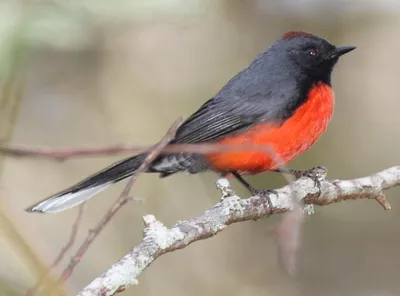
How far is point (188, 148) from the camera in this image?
77.7 inches

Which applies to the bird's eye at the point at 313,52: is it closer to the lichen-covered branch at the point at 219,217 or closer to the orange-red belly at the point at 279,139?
the orange-red belly at the point at 279,139

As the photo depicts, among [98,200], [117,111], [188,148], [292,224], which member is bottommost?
[98,200]

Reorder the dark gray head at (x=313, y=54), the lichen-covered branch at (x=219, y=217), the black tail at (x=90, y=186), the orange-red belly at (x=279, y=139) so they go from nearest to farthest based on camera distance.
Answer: the lichen-covered branch at (x=219, y=217)
the black tail at (x=90, y=186)
the orange-red belly at (x=279, y=139)
the dark gray head at (x=313, y=54)

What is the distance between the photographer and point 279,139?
4691 millimetres

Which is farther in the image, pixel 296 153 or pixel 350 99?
pixel 350 99

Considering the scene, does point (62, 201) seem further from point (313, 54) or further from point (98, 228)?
point (98, 228)

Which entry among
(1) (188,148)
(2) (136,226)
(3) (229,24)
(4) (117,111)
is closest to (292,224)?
(1) (188,148)

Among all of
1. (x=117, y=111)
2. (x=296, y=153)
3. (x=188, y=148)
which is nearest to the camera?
(x=188, y=148)

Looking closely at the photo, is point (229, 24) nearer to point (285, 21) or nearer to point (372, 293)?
point (285, 21)

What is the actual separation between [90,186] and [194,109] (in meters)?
2.58

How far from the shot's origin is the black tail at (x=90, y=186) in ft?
13.6

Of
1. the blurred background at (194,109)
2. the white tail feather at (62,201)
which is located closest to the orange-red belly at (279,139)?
the white tail feather at (62,201)

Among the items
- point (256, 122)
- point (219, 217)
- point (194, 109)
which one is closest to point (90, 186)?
point (256, 122)

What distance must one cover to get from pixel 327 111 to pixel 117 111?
2.72m
